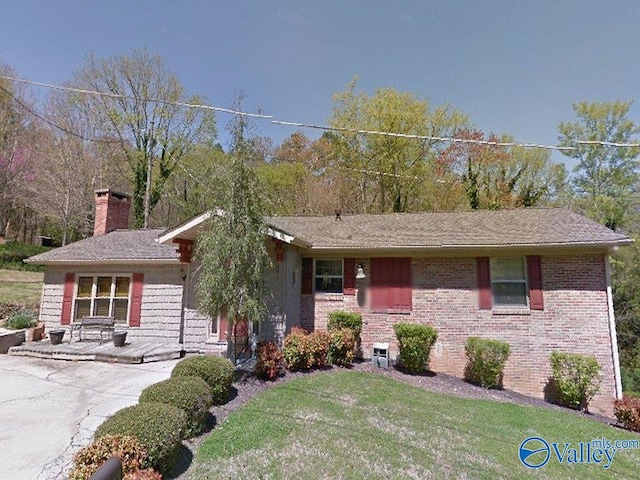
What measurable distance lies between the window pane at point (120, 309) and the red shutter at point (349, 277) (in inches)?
274

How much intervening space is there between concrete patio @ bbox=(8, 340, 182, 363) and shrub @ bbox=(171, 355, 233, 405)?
3.47 m

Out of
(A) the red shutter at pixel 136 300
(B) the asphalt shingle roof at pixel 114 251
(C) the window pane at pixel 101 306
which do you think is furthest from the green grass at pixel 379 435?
(C) the window pane at pixel 101 306

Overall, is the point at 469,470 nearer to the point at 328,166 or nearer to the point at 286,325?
the point at 286,325

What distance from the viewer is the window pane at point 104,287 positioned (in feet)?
37.1

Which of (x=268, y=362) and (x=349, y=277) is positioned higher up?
(x=349, y=277)

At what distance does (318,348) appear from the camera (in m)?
8.64

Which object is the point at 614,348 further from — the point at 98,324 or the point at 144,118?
the point at 144,118

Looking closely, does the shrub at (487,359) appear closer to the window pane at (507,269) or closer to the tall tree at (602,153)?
the window pane at (507,269)

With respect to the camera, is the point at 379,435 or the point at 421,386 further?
the point at 421,386

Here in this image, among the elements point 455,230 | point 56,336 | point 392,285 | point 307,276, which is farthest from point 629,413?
point 56,336

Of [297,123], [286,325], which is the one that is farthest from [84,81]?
[286,325]

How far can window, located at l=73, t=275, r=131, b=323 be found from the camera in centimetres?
1114

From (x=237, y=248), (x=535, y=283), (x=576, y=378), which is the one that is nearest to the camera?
(x=237, y=248)

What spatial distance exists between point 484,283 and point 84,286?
12.6 metres
